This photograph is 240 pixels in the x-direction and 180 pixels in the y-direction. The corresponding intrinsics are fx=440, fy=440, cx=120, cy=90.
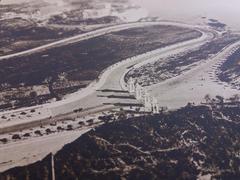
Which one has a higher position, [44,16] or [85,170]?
[44,16]

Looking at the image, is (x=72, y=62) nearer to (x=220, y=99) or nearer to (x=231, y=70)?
(x=220, y=99)

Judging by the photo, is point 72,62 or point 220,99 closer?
point 220,99

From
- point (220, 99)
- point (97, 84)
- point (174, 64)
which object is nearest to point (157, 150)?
point (220, 99)

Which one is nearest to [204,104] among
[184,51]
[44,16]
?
[184,51]

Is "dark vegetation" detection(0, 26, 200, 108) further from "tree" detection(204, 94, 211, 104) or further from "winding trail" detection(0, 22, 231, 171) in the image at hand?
"tree" detection(204, 94, 211, 104)

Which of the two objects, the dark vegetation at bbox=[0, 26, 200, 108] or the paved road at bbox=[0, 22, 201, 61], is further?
the paved road at bbox=[0, 22, 201, 61]

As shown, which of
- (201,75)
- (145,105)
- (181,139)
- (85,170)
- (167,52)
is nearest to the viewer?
(85,170)

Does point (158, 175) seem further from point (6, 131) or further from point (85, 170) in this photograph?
point (6, 131)

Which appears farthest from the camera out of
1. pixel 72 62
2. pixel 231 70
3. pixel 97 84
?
pixel 231 70

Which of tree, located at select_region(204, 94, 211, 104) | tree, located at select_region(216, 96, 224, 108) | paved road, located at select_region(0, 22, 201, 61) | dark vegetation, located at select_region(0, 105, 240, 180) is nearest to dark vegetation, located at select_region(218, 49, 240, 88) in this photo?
tree, located at select_region(216, 96, 224, 108)
